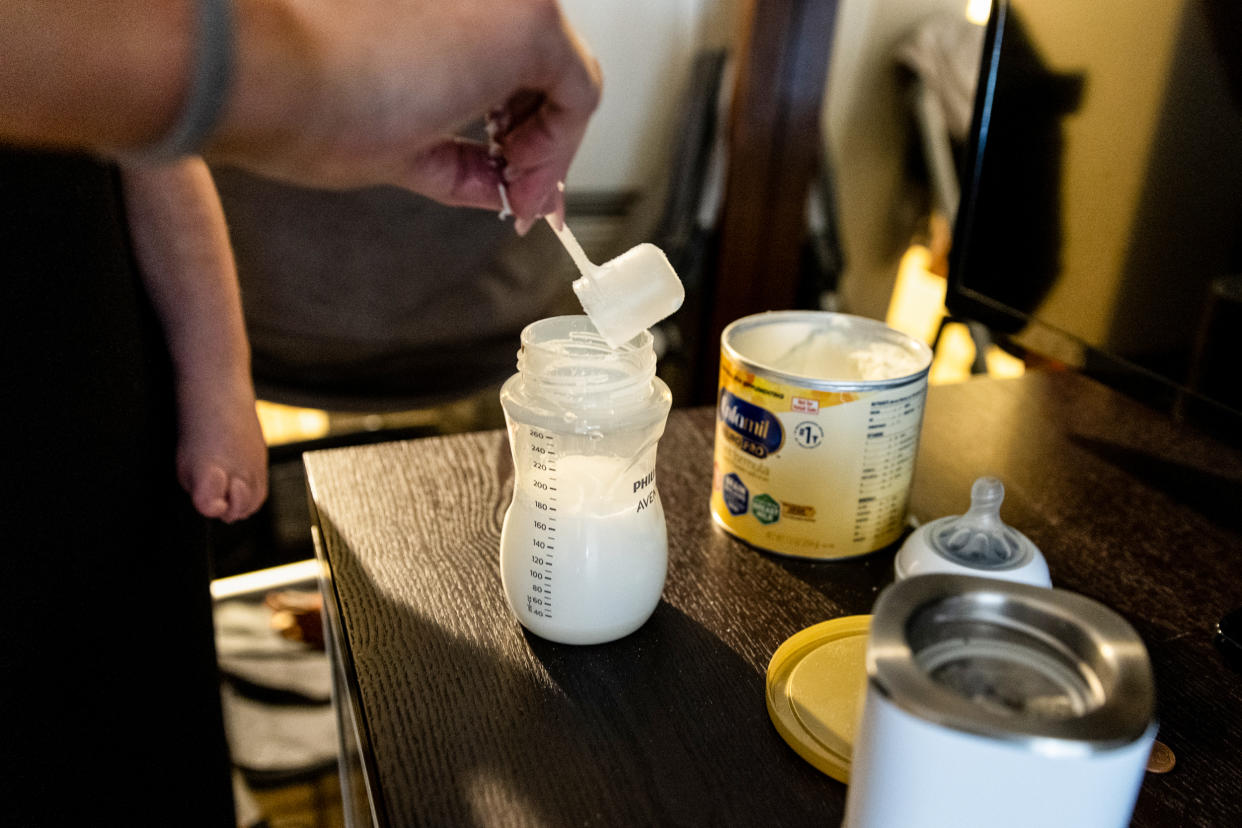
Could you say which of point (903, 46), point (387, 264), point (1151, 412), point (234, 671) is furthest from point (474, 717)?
point (903, 46)

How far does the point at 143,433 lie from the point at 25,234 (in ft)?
0.54

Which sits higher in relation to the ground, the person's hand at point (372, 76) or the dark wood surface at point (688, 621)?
the person's hand at point (372, 76)

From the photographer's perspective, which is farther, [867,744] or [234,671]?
[234,671]

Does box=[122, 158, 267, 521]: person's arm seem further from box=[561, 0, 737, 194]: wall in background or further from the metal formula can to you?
box=[561, 0, 737, 194]: wall in background

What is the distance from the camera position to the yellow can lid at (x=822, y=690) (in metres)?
0.49

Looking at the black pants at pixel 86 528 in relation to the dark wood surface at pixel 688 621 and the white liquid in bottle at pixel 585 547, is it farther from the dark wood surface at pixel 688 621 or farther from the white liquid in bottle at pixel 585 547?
the white liquid in bottle at pixel 585 547

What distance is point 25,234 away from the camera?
23.1 inches

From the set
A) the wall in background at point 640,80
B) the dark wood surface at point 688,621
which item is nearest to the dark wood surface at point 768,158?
the wall in background at point 640,80

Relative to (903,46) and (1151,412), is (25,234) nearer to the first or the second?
(1151,412)

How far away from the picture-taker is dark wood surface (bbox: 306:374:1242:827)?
471mm

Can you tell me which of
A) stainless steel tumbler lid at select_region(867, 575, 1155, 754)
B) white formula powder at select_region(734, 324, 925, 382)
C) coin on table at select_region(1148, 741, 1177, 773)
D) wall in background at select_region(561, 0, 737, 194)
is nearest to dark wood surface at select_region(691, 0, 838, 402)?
wall in background at select_region(561, 0, 737, 194)

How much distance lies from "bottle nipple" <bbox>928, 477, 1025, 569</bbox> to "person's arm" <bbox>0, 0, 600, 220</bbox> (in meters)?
0.31

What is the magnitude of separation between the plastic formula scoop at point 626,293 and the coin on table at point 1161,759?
339mm

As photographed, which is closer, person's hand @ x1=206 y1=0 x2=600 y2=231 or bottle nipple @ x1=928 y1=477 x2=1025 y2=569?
person's hand @ x1=206 y1=0 x2=600 y2=231
